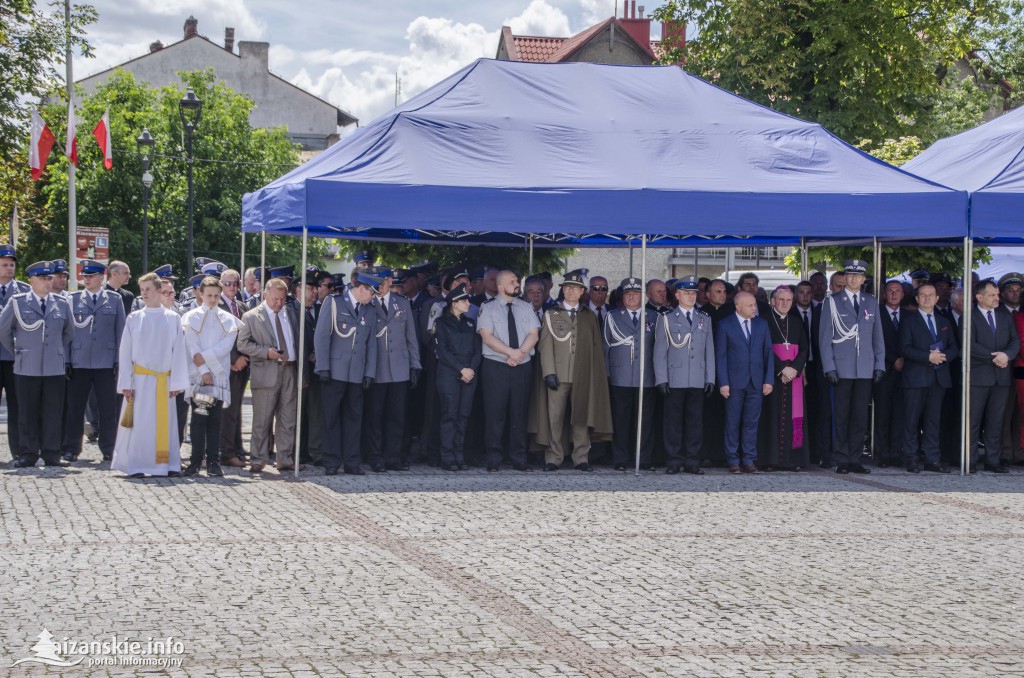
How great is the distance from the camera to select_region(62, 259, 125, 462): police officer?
12719 mm

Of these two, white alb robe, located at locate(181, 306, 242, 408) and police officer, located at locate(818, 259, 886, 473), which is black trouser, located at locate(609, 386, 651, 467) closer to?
police officer, located at locate(818, 259, 886, 473)

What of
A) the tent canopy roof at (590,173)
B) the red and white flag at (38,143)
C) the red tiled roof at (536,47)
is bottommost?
the tent canopy roof at (590,173)

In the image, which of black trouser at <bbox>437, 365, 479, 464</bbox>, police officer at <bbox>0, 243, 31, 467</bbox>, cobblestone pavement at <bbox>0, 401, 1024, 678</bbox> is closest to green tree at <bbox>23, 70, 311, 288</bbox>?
police officer at <bbox>0, 243, 31, 467</bbox>

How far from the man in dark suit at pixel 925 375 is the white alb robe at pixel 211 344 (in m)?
6.97

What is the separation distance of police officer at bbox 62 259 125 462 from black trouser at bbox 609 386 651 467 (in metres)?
5.08

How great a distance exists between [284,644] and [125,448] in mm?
6123

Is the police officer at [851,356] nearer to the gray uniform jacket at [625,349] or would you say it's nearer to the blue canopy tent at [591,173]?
the blue canopy tent at [591,173]

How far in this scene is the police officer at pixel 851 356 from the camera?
42.7ft

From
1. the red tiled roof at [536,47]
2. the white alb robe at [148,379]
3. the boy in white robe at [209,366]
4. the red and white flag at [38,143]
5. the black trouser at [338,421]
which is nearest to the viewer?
the white alb robe at [148,379]

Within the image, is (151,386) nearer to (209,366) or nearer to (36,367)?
(209,366)

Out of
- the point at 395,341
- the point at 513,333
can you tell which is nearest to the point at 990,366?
the point at 513,333

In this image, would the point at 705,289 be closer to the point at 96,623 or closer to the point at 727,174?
the point at 727,174

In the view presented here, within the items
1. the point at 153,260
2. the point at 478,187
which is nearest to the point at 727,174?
the point at 478,187

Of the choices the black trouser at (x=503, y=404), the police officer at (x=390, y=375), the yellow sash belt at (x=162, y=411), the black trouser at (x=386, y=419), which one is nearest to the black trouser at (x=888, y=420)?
the black trouser at (x=503, y=404)
